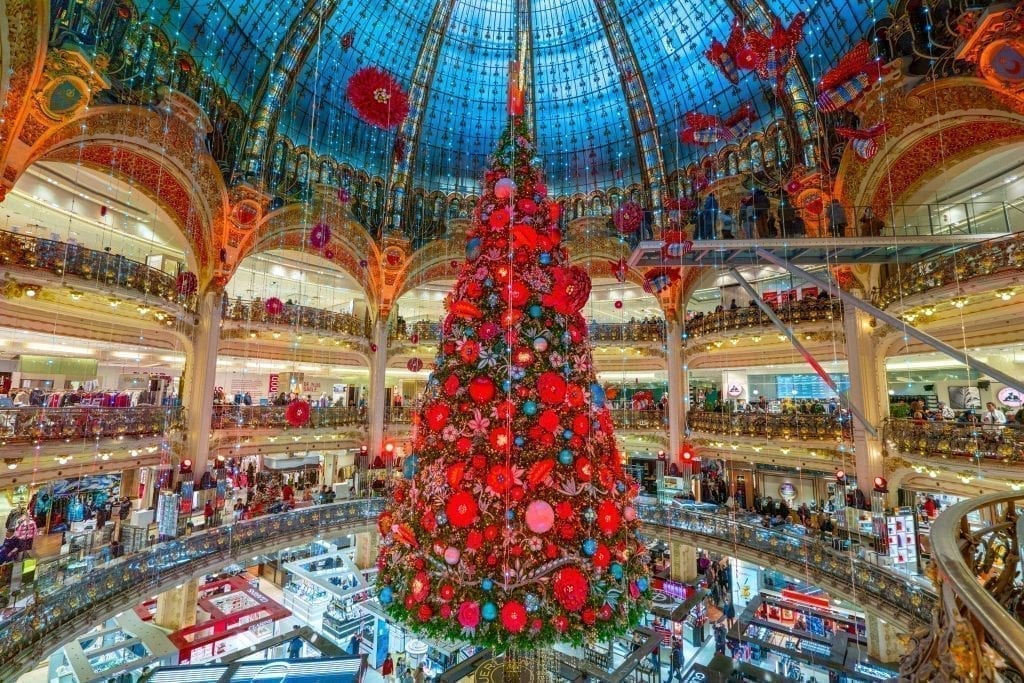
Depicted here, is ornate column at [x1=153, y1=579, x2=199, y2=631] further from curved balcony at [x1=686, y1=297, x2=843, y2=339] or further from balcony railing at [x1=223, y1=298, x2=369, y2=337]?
curved balcony at [x1=686, y1=297, x2=843, y2=339]

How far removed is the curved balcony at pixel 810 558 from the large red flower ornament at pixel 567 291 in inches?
386

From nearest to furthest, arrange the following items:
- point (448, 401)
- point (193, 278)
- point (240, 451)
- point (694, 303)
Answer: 1. point (448, 401)
2. point (193, 278)
3. point (240, 451)
4. point (694, 303)

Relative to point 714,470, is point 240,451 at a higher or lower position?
higher

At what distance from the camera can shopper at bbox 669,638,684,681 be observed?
12.1 meters

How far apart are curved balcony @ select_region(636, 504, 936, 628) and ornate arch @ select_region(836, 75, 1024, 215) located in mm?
9778

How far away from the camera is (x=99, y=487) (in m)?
18.5

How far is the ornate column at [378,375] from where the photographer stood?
21.3 metres

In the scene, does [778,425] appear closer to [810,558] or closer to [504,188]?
[810,558]

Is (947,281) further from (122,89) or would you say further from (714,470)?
(122,89)

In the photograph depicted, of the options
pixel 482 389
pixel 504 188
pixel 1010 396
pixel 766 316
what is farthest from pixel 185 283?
pixel 1010 396

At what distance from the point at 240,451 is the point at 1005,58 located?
77.3 ft

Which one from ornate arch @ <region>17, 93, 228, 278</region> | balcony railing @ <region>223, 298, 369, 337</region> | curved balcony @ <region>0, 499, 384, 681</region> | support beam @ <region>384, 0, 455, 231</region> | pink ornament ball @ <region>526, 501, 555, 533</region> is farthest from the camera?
balcony railing @ <region>223, 298, 369, 337</region>

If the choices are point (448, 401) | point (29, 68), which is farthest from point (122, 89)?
point (448, 401)

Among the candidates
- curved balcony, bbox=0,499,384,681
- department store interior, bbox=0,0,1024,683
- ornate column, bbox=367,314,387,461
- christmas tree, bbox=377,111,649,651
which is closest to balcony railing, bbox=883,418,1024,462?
department store interior, bbox=0,0,1024,683
